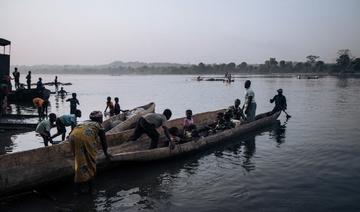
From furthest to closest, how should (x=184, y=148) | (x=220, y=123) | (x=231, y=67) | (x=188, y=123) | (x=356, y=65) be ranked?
1. (x=231, y=67)
2. (x=356, y=65)
3. (x=220, y=123)
4. (x=188, y=123)
5. (x=184, y=148)

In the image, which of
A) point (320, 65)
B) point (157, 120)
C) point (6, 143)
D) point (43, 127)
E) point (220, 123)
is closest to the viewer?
point (157, 120)

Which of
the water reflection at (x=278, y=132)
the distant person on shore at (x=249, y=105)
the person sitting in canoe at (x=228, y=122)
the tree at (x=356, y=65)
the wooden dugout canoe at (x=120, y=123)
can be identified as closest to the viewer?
the wooden dugout canoe at (x=120, y=123)

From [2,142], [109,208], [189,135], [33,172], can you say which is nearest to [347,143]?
[189,135]

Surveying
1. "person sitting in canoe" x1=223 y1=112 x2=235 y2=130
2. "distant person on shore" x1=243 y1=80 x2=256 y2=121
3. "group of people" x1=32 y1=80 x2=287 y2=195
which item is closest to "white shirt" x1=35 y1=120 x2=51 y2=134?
"group of people" x1=32 y1=80 x2=287 y2=195

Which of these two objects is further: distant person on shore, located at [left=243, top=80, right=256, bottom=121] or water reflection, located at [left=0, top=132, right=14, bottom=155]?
distant person on shore, located at [left=243, top=80, right=256, bottom=121]

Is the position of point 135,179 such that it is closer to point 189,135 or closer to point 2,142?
point 189,135

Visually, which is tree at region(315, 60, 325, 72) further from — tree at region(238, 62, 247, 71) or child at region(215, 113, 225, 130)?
child at region(215, 113, 225, 130)

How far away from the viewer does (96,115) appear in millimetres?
7801

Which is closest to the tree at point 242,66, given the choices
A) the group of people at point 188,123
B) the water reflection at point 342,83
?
the water reflection at point 342,83

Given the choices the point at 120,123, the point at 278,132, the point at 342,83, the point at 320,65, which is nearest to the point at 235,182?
the point at 120,123

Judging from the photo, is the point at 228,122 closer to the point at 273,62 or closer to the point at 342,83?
the point at 342,83

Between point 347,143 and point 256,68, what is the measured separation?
15353cm

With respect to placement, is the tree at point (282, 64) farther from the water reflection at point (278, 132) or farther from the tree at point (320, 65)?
the water reflection at point (278, 132)

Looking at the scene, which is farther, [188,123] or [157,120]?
[188,123]
